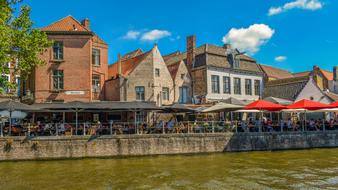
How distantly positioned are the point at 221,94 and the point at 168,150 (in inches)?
608

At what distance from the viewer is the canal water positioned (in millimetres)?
13477

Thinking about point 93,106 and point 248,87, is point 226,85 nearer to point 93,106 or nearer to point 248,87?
point 248,87

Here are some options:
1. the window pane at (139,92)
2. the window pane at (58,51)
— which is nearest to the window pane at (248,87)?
the window pane at (139,92)

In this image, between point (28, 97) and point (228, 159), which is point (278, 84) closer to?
point (228, 159)

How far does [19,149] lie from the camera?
2009 cm

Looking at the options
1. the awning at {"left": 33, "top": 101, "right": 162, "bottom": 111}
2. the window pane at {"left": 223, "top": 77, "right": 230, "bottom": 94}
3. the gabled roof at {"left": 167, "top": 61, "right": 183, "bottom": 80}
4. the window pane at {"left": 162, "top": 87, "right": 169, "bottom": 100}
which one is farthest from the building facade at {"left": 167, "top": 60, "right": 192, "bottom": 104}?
the awning at {"left": 33, "top": 101, "right": 162, "bottom": 111}

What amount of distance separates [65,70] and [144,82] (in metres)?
7.22

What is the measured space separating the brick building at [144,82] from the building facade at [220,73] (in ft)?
12.5

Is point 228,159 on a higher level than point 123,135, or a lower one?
lower

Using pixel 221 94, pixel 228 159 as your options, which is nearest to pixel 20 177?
pixel 228 159

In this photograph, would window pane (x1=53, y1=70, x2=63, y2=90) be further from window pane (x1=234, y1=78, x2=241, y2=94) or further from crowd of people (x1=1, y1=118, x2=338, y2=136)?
window pane (x1=234, y1=78, x2=241, y2=94)

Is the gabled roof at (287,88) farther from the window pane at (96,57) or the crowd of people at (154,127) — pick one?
the window pane at (96,57)

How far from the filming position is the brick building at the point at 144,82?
30.4 m

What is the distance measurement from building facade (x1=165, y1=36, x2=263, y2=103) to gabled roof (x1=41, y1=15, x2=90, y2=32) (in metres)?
12.7
